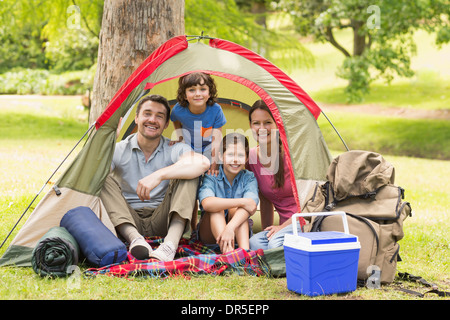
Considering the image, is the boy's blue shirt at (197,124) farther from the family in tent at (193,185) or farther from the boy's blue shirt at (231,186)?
the boy's blue shirt at (231,186)

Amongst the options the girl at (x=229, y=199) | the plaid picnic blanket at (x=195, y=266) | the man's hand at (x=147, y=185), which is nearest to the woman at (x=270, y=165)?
the girl at (x=229, y=199)

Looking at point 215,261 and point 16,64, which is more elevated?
point 16,64

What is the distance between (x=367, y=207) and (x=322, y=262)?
609mm

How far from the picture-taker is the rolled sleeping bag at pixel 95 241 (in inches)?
124

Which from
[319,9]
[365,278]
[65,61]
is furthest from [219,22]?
[65,61]

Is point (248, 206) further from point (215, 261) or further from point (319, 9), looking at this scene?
point (319, 9)

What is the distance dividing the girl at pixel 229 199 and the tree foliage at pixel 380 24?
22.8 ft

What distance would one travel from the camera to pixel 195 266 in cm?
322

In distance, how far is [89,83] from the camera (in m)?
15.3

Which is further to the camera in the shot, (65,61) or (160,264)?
(65,61)

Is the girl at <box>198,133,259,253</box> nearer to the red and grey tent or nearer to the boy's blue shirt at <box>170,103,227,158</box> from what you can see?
the red and grey tent

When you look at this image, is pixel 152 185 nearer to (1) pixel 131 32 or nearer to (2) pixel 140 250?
(2) pixel 140 250

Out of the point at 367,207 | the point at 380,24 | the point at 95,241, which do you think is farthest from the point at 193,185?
the point at 380,24
